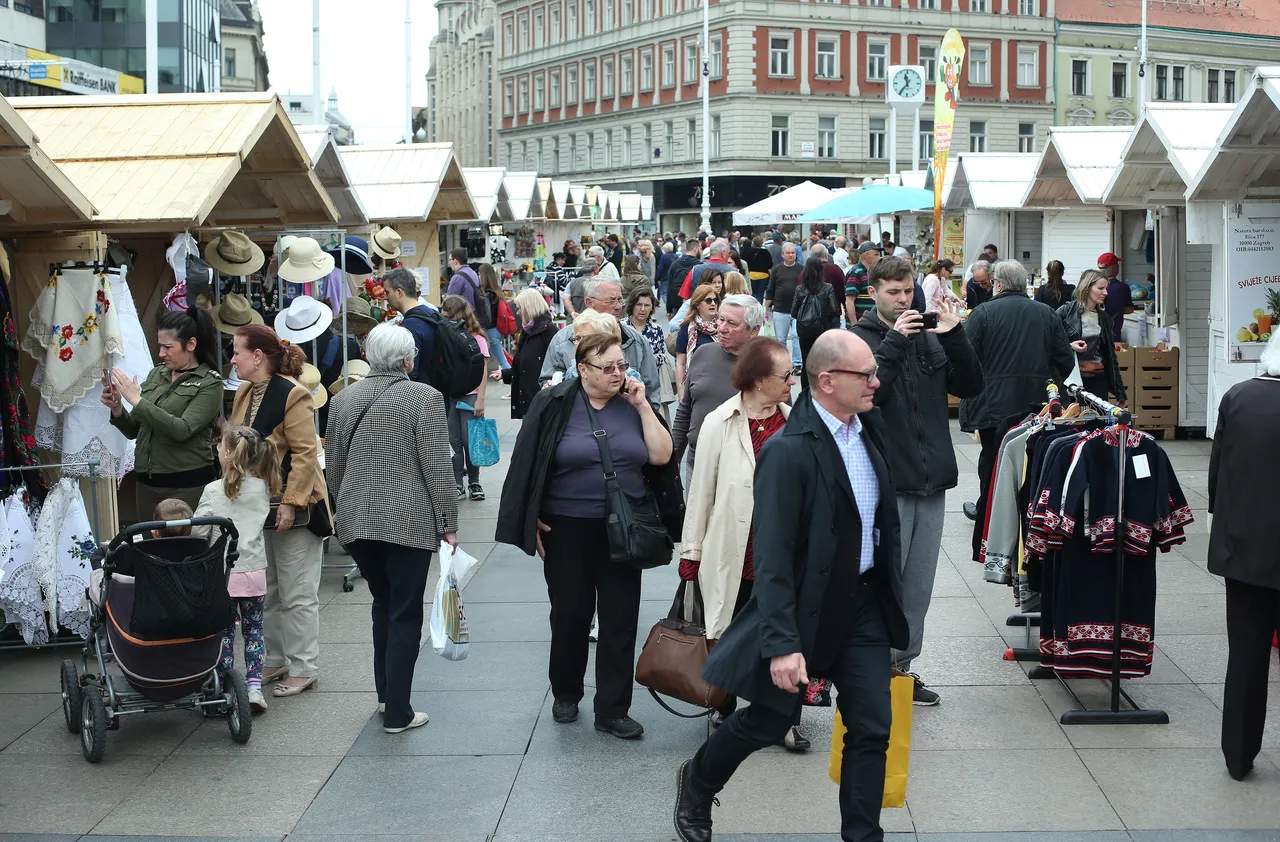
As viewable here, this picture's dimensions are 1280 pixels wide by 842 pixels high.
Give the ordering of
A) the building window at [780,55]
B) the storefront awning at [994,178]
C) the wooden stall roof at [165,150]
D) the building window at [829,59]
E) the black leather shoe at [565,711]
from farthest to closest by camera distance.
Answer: the building window at [829,59] < the building window at [780,55] < the storefront awning at [994,178] < the wooden stall roof at [165,150] < the black leather shoe at [565,711]

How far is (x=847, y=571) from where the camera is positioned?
15.5ft

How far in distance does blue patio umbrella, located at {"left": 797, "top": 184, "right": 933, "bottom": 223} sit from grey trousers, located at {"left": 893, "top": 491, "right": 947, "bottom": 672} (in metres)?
17.7

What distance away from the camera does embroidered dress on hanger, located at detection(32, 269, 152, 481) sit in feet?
26.6

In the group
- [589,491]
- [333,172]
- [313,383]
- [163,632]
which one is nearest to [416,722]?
[163,632]

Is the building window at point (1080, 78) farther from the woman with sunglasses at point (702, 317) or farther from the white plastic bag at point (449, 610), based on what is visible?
the white plastic bag at point (449, 610)

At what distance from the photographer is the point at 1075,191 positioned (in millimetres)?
17609

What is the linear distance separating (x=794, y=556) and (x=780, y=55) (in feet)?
224

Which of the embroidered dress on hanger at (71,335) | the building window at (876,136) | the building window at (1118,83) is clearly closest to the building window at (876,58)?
the building window at (876,136)

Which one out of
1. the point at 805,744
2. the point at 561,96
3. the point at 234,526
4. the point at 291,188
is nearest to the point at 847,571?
the point at 805,744

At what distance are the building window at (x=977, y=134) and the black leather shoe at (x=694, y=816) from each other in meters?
71.2

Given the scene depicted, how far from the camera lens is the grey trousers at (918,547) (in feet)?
21.2

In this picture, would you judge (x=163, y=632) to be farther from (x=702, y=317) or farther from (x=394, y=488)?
(x=702, y=317)

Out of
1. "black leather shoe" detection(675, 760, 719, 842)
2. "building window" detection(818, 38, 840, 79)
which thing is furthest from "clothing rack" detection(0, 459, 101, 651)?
"building window" detection(818, 38, 840, 79)

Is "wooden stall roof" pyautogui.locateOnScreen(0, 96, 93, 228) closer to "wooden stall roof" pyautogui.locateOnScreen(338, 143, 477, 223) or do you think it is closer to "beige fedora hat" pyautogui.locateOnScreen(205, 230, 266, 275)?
"beige fedora hat" pyautogui.locateOnScreen(205, 230, 266, 275)
